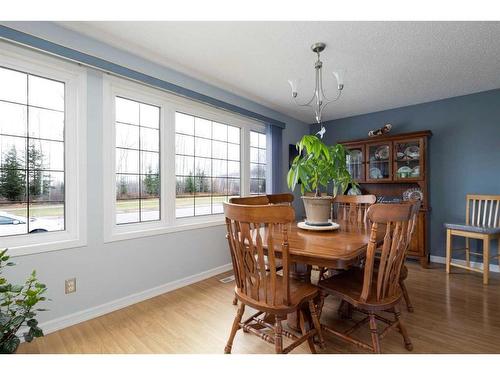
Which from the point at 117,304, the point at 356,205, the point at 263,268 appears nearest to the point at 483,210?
the point at 356,205

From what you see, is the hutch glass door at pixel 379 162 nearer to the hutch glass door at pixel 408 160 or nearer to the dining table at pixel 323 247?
the hutch glass door at pixel 408 160

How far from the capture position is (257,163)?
12.8ft

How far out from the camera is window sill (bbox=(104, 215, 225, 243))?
2254mm

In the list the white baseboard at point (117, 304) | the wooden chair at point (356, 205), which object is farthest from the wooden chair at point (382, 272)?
the white baseboard at point (117, 304)

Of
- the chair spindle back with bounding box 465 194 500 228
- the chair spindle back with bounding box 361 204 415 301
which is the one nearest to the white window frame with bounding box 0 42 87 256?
the chair spindle back with bounding box 361 204 415 301

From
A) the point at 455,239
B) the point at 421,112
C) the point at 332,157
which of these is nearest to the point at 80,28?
the point at 332,157

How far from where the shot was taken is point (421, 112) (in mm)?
3713

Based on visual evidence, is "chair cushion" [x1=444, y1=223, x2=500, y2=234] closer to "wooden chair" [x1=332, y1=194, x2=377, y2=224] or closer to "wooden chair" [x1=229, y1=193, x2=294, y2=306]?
"wooden chair" [x1=332, y1=194, x2=377, y2=224]

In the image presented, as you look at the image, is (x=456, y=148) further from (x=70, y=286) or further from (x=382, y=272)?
(x=70, y=286)

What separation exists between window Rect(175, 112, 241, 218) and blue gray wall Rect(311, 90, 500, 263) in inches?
103

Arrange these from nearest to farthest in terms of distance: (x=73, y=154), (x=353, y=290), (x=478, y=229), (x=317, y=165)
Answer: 1. (x=353, y=290)
2. (x=317, y=165)
3. (x=73, y=154)
4. (x=478, y=229)

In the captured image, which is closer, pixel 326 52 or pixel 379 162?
pixel 326 52

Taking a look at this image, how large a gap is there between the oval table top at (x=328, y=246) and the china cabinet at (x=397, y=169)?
2.07 metres

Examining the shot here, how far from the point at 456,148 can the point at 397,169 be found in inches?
30.3
